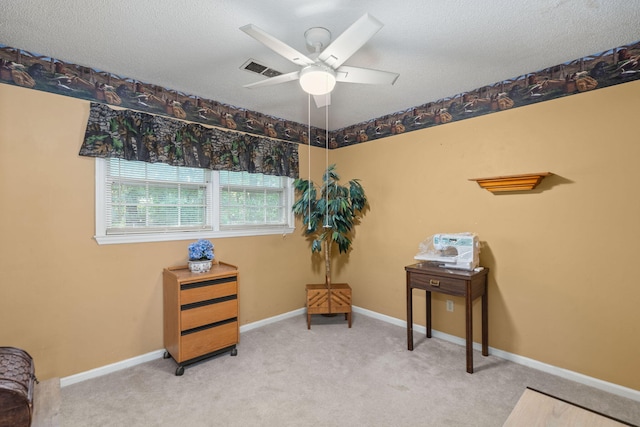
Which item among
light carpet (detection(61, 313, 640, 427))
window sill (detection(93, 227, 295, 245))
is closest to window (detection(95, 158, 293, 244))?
window sill (detection(93, 227, 295, 245))

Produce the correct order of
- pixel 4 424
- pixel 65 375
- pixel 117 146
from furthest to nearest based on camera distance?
pixel 117 146
pixel 65 375
pixel 4 424

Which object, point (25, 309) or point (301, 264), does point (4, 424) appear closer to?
point (25, 309)

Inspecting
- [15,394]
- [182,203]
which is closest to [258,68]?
[182,203]

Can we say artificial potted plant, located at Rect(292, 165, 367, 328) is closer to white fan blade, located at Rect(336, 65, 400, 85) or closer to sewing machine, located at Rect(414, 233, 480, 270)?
sewing machine, located at Rect(414, 233, 480, 270)

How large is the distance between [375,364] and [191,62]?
295 cm

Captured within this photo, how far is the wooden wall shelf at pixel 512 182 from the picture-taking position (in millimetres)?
2391

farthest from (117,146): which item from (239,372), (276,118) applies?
(239,372)

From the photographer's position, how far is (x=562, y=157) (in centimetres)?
237

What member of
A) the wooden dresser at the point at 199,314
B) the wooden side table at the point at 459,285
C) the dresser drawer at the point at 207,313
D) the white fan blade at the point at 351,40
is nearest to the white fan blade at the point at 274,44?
the white fan blade at the point at 351,40

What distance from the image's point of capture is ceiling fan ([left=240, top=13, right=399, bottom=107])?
1495mm

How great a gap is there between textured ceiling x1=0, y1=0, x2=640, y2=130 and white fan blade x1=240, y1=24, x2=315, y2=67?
→ 27cm

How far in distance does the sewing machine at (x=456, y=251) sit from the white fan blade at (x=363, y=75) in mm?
1538

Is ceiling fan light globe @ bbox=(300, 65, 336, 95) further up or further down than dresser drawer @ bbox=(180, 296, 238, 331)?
further up

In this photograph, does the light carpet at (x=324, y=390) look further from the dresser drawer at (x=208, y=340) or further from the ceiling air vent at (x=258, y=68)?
the ceiling air vent at (x=258, y=68)
